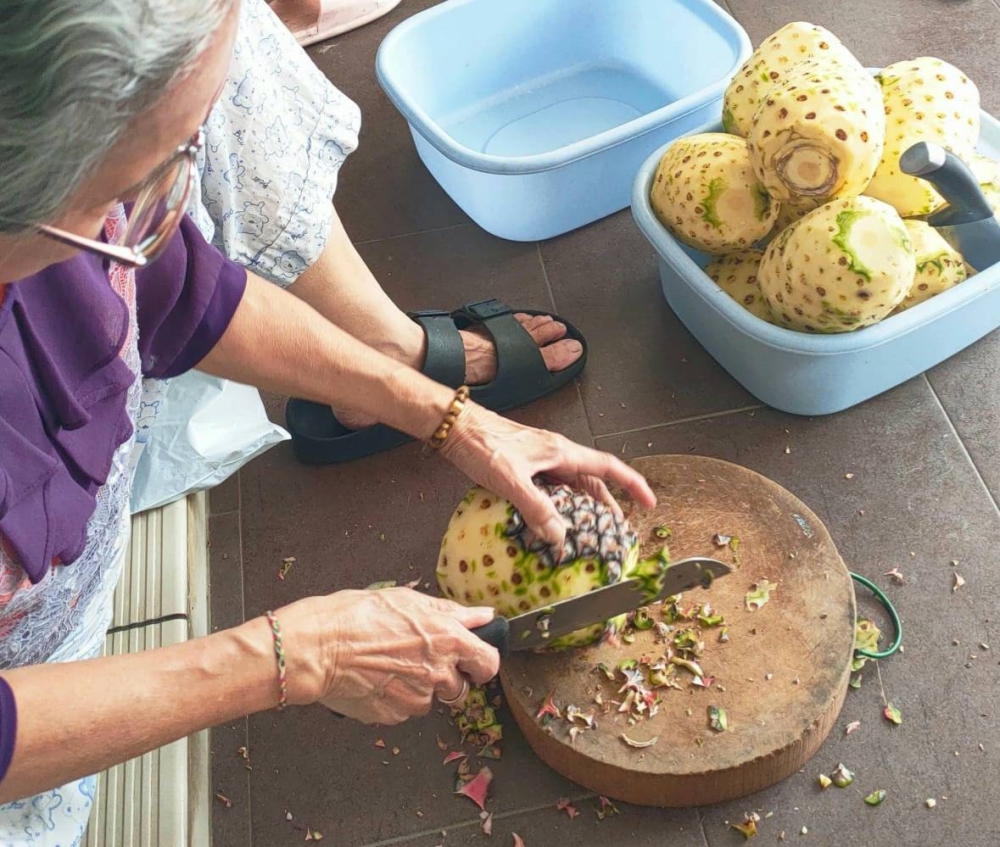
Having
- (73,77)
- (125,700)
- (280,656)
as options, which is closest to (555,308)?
(280,656)

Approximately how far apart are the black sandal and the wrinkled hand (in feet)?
1.20

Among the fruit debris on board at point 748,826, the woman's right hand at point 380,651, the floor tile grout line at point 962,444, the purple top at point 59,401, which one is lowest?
the floor tile grout line at point 962,444

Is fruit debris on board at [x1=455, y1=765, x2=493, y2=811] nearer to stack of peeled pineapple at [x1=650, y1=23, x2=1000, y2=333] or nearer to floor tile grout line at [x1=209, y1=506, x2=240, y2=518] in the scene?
floor tile grout line at [x1=209, y1=506, x2=240, y2=518]

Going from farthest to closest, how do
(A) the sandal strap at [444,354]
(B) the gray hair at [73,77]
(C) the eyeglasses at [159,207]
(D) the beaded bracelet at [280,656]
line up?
(A) the sandal strap at [444,354]
(D) the beaded bracelet at [280,656]
(C) the eyeglasses at [159,207]
(B) the gray hair at [73,77]

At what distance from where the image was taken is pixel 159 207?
676 millimetres

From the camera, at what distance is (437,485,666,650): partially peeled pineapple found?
3.56 feet

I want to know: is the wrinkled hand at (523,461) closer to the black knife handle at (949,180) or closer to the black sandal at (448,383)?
the black sandal at (448,383)

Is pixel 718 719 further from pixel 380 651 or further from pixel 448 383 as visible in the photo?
pixel 448 383

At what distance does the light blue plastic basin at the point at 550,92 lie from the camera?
1667mm

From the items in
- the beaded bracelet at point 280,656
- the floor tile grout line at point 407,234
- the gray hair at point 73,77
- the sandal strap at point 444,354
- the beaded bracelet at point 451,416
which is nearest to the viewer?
the gray hair at point 73,77

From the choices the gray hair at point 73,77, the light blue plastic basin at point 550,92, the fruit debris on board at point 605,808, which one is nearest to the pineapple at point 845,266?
the light blue plastic basin at point 550,92

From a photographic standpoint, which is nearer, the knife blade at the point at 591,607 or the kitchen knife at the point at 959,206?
the knife blade at the point at 591,607

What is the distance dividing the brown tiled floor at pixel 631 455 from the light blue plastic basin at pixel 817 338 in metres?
0.04

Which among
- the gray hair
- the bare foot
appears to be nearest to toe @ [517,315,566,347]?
the bare foot
